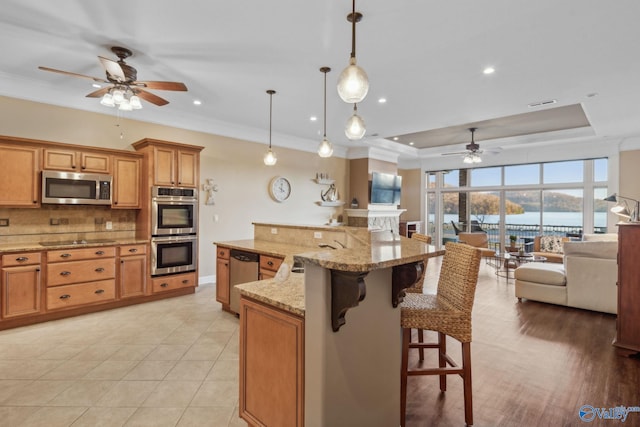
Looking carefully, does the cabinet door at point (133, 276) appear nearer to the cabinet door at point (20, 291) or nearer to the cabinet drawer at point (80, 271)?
the cabinet drawer at point (80, 271)

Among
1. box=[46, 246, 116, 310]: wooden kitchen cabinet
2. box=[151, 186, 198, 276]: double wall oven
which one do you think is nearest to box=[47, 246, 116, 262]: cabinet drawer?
box=[46, 246, 116, 310]: wooden kitchen cabinet

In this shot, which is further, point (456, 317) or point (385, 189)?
point (385, 189)

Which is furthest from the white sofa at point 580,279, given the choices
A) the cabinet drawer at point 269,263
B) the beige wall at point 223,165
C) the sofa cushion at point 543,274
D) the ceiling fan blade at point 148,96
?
the ceiling fan blade at point 148,96

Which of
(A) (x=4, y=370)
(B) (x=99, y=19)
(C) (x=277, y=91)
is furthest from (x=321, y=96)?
(A) (x=4, y=370)

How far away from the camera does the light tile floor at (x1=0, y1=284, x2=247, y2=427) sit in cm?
213

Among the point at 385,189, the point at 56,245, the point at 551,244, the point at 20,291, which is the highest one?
the point at 385,189

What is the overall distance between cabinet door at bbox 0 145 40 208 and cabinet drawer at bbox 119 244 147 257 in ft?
3.46

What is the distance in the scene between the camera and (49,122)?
4.21 meters

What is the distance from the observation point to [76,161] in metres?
4.14

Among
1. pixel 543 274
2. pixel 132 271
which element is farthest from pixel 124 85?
pixel 543 274

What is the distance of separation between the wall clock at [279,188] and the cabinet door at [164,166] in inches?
84.7

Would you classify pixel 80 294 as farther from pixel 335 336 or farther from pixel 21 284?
pixel 335 336

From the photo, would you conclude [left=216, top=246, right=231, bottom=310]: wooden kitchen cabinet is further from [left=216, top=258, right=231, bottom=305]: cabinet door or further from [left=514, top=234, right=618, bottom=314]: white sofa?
[left=514, top=234, right=618, bottom=314]: white sofa

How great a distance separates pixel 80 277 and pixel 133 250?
656 millimetres
